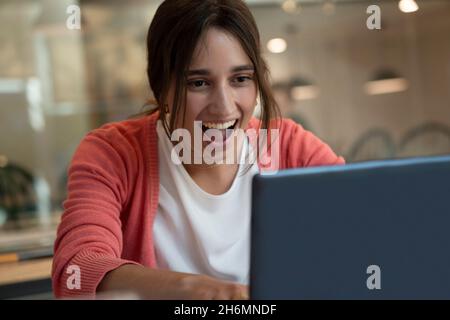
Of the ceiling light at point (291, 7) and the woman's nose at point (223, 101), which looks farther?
the ceiling light at point (291, 7)

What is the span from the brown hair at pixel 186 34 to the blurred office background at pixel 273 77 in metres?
3.82

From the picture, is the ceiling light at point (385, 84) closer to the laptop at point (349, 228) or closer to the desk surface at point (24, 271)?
the desk surface at point (24, 271)

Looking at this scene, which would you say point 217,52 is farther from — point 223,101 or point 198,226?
point 198,226

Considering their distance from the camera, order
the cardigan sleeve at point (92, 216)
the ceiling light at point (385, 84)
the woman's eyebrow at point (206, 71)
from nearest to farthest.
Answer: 1. the cardigan sleeve at point (92, 216)
2. the woman's eyebrow at point (206, 71)
3. the ceiling light at point (385, 84)

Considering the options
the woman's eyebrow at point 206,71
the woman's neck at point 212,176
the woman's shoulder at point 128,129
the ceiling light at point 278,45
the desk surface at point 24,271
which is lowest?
Answer: the desk surface at point 24,271

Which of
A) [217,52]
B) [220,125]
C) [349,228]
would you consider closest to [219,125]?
[220,125]

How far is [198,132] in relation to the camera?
1.10 meters

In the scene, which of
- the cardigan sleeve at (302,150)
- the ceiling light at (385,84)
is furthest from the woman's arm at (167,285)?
the ceiling light at (385,84)

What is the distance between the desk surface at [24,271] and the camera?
1.49 m

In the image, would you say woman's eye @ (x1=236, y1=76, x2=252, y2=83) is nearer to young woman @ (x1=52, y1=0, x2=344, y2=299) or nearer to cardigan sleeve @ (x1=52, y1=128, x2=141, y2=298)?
young woman @ (x1=52, y1=0, x2=344, y2=299)

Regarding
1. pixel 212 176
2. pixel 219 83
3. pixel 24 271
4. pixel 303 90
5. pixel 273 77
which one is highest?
pixel 303 90

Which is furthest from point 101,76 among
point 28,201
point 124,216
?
point 124,216

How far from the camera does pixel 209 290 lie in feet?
2.18

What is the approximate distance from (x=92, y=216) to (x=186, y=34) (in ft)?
1.10
